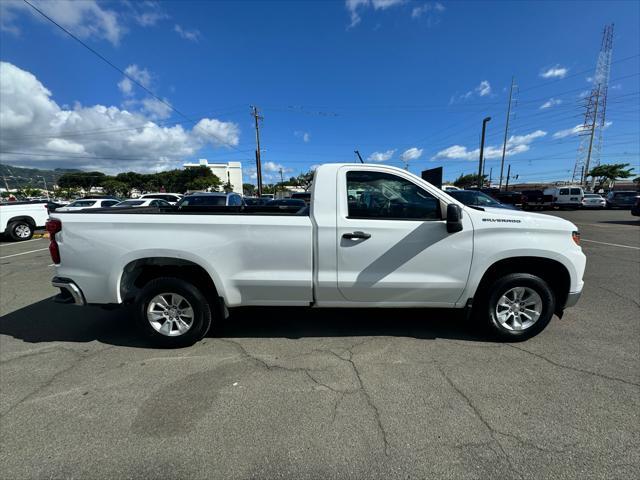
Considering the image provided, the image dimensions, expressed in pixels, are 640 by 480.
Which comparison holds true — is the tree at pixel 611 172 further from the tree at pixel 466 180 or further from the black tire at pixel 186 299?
the black tire at pixel 186 299

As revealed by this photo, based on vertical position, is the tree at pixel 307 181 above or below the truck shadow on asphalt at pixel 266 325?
above

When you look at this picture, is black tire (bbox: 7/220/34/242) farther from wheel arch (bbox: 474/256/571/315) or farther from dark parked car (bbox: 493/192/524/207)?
dark parked car (bbox: 493/192/524/207)

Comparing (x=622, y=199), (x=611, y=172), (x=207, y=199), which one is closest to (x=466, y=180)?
(x=611, y=172)

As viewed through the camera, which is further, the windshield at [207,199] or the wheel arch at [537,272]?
the windshield at [207,199]

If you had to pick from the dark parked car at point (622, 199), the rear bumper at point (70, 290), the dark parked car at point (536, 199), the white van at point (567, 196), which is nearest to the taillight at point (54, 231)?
the rear bumper at point (70, 290)

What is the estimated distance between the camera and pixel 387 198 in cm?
326

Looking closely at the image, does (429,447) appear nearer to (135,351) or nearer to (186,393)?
(186,393)

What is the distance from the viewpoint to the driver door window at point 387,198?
126 inches

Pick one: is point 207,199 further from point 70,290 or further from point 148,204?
point 70,290

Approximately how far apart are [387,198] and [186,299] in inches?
92.6

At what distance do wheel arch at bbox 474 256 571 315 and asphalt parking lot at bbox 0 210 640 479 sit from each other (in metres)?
0.55

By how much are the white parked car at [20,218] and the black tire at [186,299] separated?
12.0m

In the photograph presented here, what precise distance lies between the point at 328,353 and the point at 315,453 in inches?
48.1

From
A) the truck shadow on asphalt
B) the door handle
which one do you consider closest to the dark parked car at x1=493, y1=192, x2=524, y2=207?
the truck shadow on asphalt
